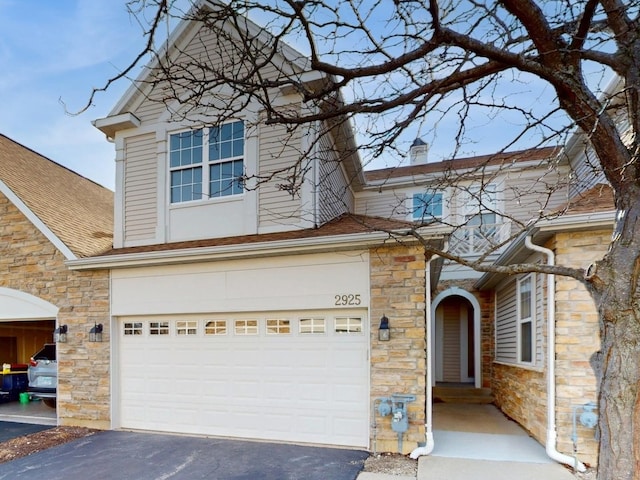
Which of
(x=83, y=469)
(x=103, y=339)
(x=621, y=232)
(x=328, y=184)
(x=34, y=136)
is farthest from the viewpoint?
(x=34, y=136)

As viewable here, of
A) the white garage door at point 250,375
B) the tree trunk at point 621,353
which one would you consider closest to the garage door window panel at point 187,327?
the white garage door at point 250,375

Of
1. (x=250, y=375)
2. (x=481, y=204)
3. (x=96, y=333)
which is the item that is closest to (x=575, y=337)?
(x=481, y=204)

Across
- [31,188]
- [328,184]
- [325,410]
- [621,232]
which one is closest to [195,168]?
[328,184]

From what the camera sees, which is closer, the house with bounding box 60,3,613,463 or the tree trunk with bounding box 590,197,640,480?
the tree trunk with bounding box 590,197,640,480

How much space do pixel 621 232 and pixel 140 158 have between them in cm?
848

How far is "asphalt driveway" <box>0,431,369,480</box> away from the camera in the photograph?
5457mm

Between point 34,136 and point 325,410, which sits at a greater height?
point 34,136

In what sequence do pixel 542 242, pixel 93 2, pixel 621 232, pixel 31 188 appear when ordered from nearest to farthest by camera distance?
pixel 621 232 → pixel 93 2 → pixel 542 242 → pixel 31 188

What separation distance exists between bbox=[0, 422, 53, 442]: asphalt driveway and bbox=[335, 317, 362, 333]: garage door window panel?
6.17 metres

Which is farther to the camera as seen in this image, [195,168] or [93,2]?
[195,168]

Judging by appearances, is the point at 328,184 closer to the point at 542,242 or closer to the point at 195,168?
the point at 195,168

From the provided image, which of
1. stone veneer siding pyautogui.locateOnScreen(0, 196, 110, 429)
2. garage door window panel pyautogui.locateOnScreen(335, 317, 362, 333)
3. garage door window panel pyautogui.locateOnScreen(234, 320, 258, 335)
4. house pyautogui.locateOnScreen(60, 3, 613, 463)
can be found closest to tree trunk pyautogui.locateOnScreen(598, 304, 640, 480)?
house pyautogui.locateOnScreen(60, 3, 613, 463)

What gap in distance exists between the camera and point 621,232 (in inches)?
120

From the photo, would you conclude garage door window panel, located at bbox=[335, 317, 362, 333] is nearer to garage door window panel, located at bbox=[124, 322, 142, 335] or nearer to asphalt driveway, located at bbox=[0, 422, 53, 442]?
garage door window panel, located at bbox=[124, 322, 142, 335]
